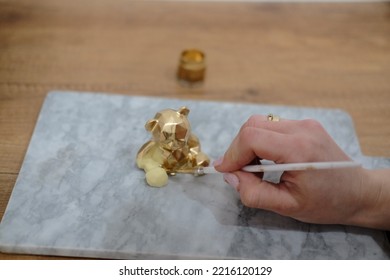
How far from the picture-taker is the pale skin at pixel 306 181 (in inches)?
25.8

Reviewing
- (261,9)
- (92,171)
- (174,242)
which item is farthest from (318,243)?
(261,9)

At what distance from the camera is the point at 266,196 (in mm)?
676

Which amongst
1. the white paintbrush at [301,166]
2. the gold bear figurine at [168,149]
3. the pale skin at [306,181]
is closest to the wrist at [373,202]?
the pale skin at [306,181]

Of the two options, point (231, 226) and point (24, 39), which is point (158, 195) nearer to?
point (231, 226)

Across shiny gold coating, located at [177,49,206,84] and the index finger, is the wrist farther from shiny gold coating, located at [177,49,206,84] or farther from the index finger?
shiny gold coating, located at [177,49,206,84]

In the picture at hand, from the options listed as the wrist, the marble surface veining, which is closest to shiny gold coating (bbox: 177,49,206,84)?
the marble surface veining

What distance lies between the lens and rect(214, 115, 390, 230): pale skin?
0.66 metres

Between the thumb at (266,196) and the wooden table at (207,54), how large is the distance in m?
0.29

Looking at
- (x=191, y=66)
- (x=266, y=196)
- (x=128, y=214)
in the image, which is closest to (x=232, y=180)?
(x=266, y=196)

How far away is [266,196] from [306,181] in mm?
62

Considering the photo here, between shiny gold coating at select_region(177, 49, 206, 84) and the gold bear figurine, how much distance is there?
242 millimetres

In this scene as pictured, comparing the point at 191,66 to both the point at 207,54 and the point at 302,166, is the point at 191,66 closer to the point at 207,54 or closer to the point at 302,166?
the point at 207,54
